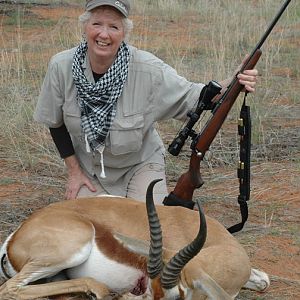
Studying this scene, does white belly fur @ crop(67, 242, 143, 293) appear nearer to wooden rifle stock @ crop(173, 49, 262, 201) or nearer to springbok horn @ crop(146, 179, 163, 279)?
springbok horn @ crop(146, 179, 163, 279)

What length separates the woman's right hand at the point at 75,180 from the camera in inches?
233

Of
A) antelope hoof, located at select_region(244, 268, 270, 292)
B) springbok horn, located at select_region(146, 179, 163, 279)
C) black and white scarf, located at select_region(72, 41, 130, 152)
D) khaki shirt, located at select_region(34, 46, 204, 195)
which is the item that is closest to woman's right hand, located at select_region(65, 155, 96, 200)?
khaki shirt, located at select_region(34, 46, 204, 195)

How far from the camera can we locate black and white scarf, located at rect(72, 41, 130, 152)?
217 inches

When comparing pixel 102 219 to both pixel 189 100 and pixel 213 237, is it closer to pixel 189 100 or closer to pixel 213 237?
pixel 213 237

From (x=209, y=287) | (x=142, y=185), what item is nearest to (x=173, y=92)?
(x=142, y=185)

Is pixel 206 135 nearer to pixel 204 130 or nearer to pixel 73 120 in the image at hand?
pixel 204 130

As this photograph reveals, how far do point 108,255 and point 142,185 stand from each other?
4.37 ft

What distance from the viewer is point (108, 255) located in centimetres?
463

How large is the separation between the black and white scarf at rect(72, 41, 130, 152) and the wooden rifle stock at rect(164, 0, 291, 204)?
0.65 metres

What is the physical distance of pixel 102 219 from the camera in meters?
4.79

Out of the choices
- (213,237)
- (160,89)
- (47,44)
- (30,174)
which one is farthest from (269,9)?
(213,237)

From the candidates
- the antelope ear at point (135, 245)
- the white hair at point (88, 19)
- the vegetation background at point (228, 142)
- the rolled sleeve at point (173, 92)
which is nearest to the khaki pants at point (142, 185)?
the rolled sleeve at point (173, 92)

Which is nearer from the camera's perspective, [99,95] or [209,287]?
[209,287]

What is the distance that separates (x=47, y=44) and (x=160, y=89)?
7923 millimetres
